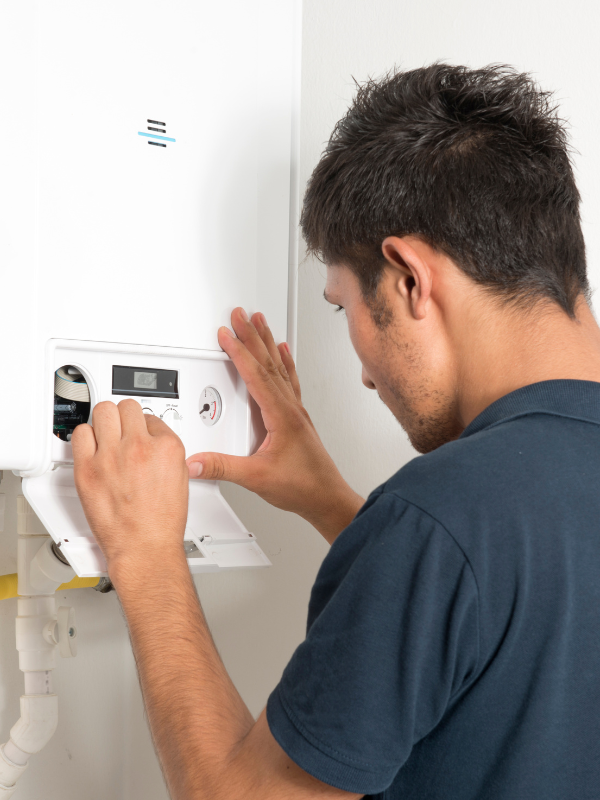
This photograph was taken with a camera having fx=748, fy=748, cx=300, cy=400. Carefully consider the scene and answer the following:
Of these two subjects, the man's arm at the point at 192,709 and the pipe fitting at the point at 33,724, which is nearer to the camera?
the man's arm at the point at 192,709

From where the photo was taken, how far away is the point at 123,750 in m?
1.47

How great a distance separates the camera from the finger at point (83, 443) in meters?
0.81

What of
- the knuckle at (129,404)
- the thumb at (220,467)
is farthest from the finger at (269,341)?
the knuckle at (129,404)

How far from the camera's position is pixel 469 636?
531mm

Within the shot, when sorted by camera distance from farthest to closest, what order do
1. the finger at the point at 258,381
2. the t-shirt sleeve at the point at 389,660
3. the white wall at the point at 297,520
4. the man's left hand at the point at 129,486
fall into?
the white wall at the point at 297,520, the finger at the point at 258,381, the man's left hand at the point at 129,486, the t-shirt sleeve at the point at 389,660

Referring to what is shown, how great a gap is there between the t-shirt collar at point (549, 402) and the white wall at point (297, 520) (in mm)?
626

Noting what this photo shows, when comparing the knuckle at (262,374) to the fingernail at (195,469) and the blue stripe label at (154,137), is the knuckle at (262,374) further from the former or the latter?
the blue stripe label at (154,137)

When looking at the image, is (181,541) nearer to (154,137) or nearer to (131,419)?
(131,419)

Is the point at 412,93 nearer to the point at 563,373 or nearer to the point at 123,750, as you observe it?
the point at 563,373

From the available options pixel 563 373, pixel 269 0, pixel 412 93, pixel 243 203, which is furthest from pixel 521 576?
pixel 269 0

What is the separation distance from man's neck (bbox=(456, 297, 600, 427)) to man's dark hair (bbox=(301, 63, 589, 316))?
0.9 inches

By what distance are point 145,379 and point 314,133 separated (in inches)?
27.0

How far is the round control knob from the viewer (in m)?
0.95

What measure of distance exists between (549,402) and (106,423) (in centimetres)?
48
